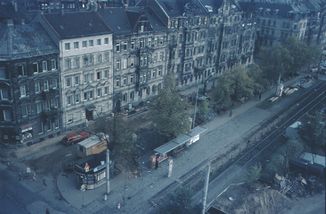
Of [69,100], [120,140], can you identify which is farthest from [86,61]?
[120,140]

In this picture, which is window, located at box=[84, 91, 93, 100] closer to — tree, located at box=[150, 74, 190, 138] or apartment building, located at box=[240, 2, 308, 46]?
tree, located at box=[150, 74, 190, 138]

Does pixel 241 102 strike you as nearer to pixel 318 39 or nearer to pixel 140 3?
pixel 140 3

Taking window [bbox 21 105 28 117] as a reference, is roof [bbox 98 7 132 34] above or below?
above

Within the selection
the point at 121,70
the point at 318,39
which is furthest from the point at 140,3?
the point at 318,39

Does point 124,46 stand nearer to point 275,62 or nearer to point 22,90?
point 22,90

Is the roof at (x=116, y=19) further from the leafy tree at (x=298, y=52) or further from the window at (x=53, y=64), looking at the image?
the leafy tree at (x=298, y=52)

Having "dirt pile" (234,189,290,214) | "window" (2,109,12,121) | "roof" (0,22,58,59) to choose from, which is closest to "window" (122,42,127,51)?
"roof" (0,22,58,59)

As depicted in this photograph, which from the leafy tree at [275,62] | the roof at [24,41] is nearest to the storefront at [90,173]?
the roof at [24,41]
